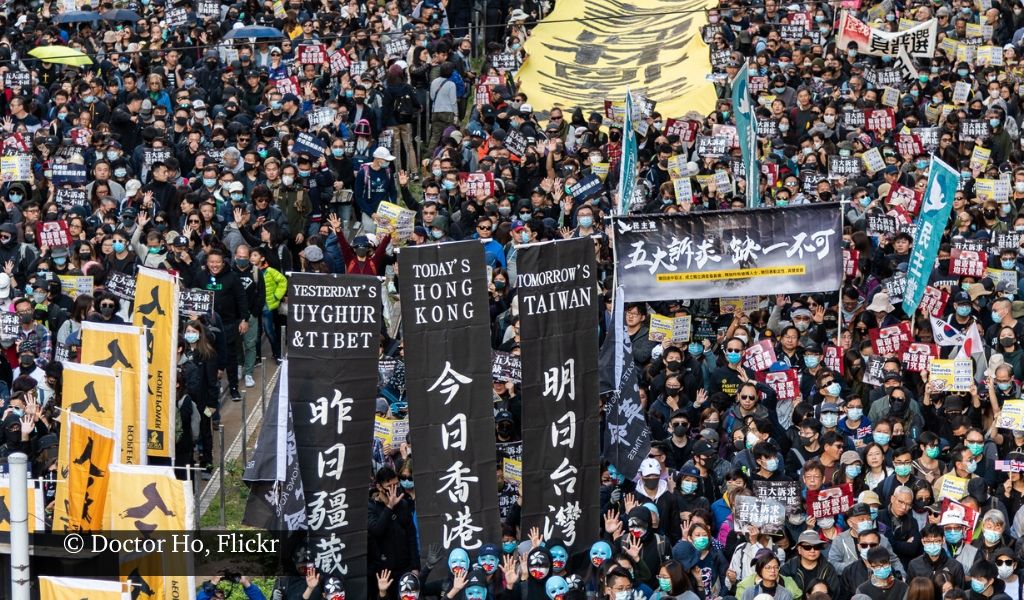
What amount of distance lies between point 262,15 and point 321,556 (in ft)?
48.3

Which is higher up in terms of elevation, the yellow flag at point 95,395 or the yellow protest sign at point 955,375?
the yellow flag at point 95,395

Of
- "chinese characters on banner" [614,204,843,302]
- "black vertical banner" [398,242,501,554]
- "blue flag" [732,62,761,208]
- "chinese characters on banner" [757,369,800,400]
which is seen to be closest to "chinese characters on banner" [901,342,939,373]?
"chinese characters on banner" [614,204,843,302]

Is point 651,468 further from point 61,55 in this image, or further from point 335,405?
point 61,55

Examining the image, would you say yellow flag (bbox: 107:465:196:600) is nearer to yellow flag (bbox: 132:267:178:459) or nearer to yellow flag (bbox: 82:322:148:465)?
yellow flag (bbox: 82:322:148:465)

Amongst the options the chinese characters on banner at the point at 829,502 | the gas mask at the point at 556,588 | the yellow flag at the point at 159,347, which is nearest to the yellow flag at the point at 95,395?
the yellow flag at the point at 159,347

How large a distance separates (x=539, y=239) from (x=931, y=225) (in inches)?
154

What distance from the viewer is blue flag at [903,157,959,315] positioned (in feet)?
65.5

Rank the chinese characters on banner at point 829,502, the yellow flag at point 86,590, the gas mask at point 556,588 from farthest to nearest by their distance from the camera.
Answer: the chinese characters on banner at point 829,502 < the gas mask at point 556,588 < the yellow flag at point 86,590

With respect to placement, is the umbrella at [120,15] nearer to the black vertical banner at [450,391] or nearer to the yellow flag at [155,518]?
the black vertical banner at [450,391]

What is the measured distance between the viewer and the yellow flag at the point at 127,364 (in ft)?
57.0

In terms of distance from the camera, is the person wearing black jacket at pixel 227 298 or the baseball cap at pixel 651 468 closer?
the baseball cap at pixel 651 468

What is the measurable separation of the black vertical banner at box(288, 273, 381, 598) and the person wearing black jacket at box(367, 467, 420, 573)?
0.30 metres

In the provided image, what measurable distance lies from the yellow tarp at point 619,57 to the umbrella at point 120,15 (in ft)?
18.6

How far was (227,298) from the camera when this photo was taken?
2083 cm
